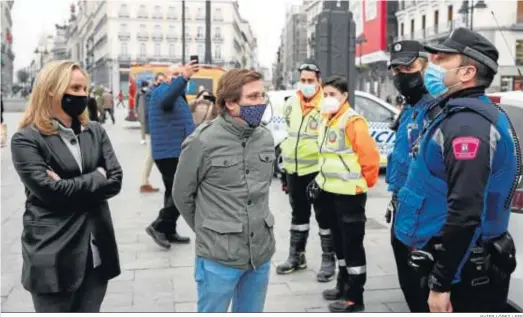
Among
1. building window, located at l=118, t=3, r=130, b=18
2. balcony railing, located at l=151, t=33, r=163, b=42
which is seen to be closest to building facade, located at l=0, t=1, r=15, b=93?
building window, located at l=118, t=3, r=130, b=18

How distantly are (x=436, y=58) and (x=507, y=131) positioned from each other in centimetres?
49

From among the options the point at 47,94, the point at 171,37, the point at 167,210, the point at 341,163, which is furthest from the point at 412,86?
the point at 171,37

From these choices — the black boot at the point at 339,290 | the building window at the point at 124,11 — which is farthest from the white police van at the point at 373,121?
the black boot at the point at 339,290

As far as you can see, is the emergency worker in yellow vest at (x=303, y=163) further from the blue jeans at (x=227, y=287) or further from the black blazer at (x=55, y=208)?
the black blazer at (x=55, y=208)

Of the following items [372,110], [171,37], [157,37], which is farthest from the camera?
[171,37]

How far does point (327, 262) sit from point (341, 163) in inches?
43.7

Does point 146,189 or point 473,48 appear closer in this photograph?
point 473,48

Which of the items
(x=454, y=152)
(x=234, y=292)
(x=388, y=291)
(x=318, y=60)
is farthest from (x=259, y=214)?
(x=318, y=60)

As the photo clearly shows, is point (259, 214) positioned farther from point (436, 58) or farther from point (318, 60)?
point (318, 60)

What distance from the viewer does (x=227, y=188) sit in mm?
2861

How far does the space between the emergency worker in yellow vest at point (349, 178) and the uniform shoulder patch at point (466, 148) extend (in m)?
2.04

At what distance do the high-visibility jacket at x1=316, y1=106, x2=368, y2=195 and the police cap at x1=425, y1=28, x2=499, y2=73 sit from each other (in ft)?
5.99

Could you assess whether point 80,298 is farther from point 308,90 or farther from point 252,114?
point 308,90

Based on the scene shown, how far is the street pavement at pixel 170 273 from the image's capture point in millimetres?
4434
